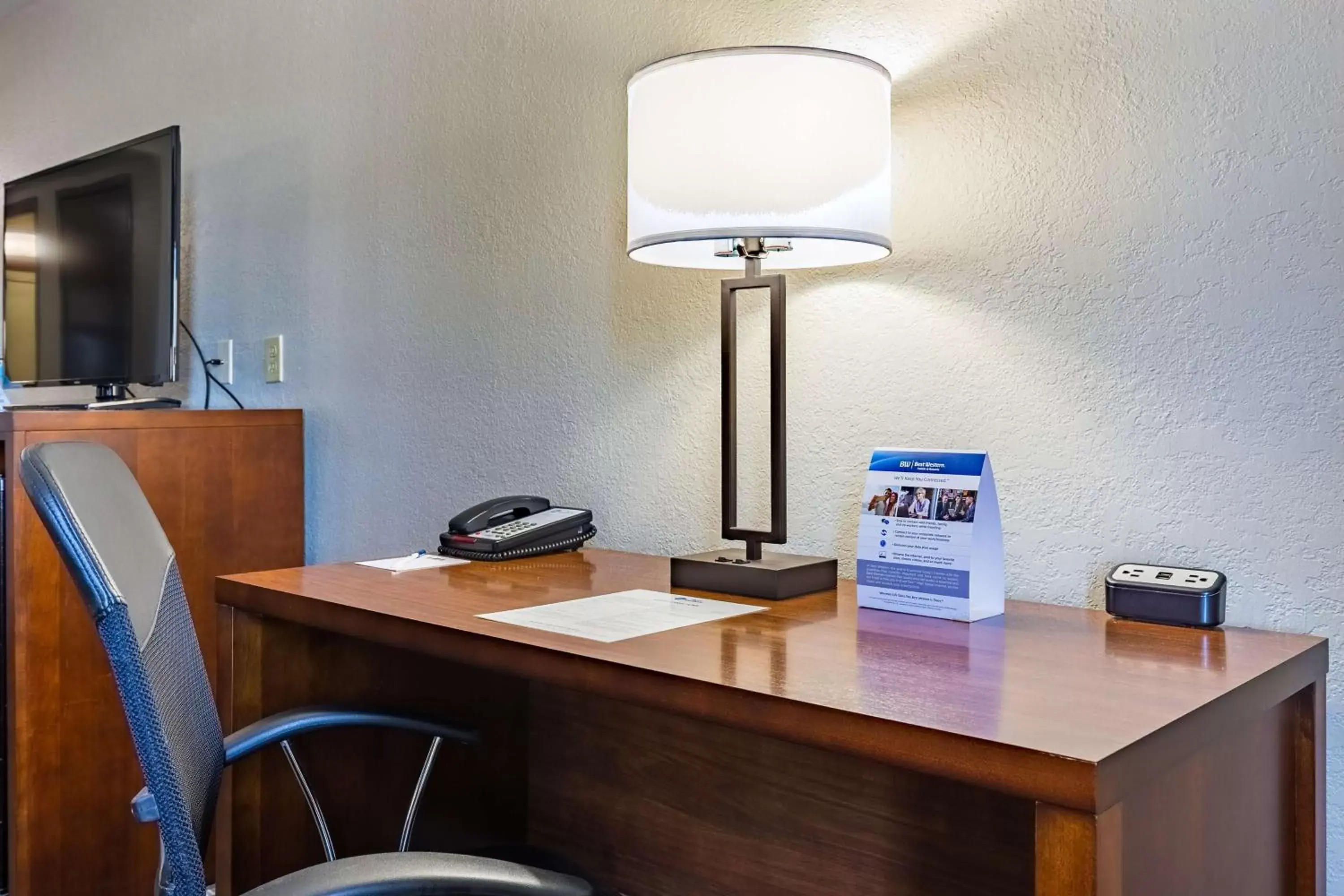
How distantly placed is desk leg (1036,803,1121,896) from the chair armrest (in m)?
0.80

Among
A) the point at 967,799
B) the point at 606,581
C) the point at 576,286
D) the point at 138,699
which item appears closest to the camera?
the point at 138,699

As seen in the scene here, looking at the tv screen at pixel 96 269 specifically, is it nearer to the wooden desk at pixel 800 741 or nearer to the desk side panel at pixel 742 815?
the wooden desk at pixel 800 741

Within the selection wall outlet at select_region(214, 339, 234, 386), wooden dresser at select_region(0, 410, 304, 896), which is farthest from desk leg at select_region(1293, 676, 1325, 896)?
wall outlet at select_region(214, 339, 234, 386)

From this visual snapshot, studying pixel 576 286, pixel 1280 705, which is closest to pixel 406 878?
pixel 1280 705

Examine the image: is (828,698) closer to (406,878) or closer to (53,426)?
(406,878)

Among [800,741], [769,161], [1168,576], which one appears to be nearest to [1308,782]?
[1168,576]

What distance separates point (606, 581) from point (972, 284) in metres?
0.61

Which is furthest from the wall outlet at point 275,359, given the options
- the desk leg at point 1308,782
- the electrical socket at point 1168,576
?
the desk leg at point 1308,782

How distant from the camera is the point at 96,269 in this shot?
252 cm

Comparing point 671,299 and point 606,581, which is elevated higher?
point 671,299

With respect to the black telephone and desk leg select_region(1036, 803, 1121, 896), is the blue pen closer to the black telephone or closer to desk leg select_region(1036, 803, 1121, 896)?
the black telephone

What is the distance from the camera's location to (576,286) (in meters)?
1.83

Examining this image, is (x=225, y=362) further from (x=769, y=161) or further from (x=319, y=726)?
(x=769, y=161)

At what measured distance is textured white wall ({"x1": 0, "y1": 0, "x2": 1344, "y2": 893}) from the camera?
112 cm
